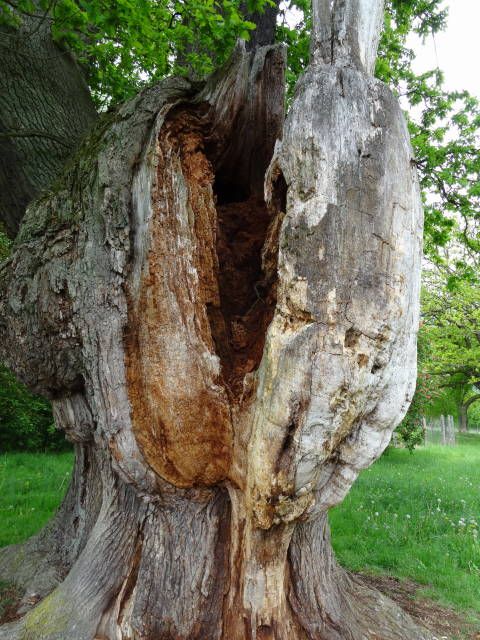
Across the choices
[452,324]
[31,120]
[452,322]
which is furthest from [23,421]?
[452,324]

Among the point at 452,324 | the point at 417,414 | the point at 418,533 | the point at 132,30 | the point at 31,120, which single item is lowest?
the point at 418,533

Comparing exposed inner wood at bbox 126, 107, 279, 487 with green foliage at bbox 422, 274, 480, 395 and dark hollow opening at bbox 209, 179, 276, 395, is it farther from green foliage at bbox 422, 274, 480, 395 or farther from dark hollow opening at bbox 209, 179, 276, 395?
green foliage at bbox 422, 274, 480, 395

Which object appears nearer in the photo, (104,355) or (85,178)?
(104,355)

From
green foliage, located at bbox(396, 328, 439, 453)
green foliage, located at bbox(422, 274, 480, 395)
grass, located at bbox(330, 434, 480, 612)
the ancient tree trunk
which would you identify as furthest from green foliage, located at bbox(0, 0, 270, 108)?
green foliage, located at bbox(422, 274, 480, 395)

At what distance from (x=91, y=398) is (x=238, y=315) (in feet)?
3.25

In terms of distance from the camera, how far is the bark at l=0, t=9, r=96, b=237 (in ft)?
14.0

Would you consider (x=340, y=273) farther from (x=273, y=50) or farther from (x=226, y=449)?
(x=273, y=50)

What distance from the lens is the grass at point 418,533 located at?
4465mm


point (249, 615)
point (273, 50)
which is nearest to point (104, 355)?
point (249, 615)

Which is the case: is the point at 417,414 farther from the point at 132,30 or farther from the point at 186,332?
the point at 186,332

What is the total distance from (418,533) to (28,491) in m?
5.03

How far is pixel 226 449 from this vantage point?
274 cm

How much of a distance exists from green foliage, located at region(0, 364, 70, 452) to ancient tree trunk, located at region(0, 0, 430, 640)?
7252 millimetres

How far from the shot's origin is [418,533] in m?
5.55
